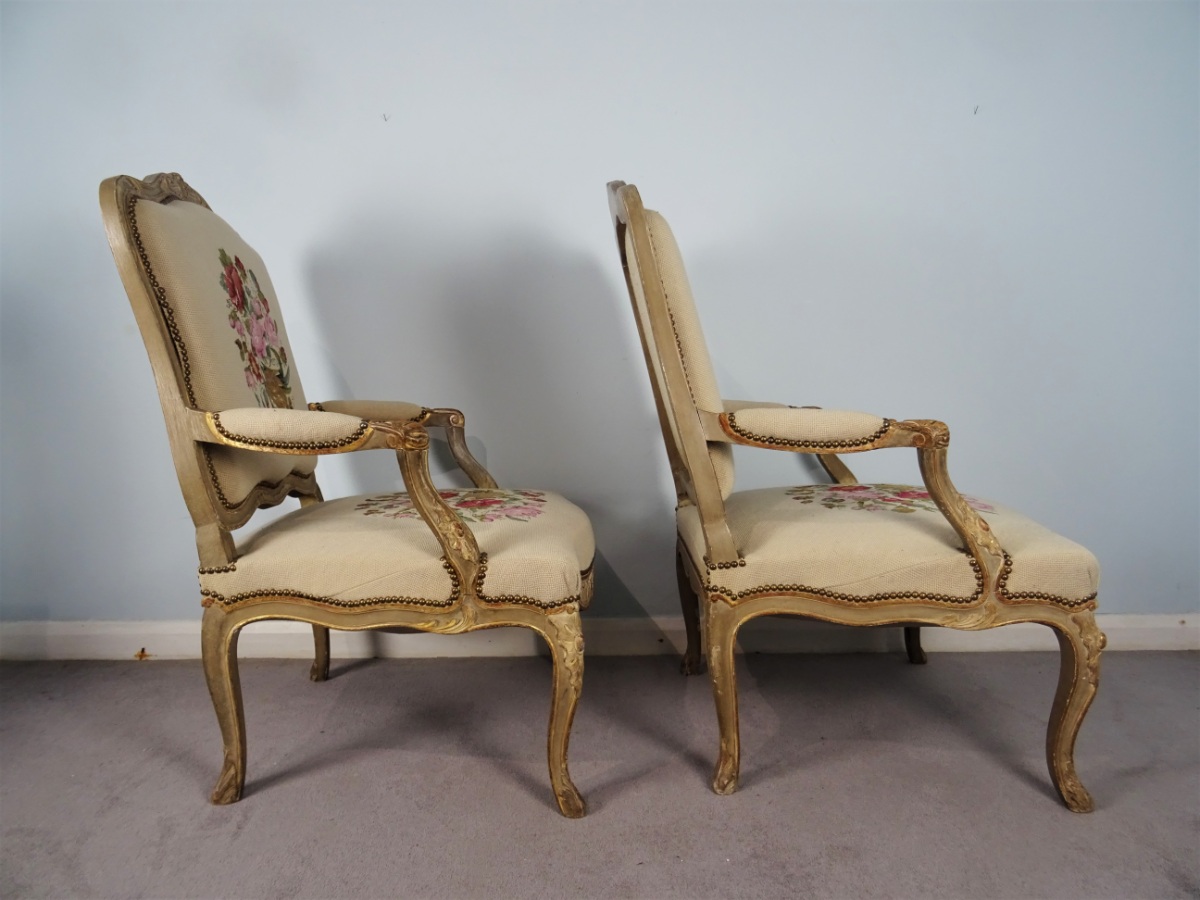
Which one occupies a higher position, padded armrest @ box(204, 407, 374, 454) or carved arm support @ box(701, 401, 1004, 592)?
padded armrest @ box(204, 407, 374, 454)

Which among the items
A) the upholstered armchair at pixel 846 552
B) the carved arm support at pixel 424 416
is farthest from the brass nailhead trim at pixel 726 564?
the carved arm support at pixel 424 416

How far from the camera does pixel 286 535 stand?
1.33m

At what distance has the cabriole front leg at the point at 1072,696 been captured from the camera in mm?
1271

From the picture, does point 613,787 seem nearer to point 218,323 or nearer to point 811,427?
point 811,427

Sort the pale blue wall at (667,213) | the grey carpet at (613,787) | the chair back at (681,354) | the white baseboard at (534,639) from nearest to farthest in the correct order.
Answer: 1. the grey carpet at (613,787)
2. the chair back at (681,354)
3. the pale blue wall at (667,213)
4. the white baseboard at (534,639)

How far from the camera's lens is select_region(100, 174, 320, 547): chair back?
48.6 inches

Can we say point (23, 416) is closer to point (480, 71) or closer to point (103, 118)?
point (103, 118)

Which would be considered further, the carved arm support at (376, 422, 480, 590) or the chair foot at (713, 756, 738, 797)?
the chair foot at (713, 756, 738, 797)

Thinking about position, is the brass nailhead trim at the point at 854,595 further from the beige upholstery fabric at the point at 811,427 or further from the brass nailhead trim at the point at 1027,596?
the beige upholstery fabric at the point at 811,427

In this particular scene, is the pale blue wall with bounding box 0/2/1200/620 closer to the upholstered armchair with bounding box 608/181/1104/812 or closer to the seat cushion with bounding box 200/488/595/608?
the upholstered armchair with bounding box 608/181/1104/812

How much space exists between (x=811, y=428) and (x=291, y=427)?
2.74ft

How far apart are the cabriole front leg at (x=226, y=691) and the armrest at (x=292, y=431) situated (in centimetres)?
33

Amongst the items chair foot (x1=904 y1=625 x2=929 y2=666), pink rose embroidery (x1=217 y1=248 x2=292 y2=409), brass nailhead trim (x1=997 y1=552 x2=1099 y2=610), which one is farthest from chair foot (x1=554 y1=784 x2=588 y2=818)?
chair foot (x1=904 y1=625 x2=929 y2=666)

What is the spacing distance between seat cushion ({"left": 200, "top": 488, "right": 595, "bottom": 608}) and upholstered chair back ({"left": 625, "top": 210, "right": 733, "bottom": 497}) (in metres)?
0.31
